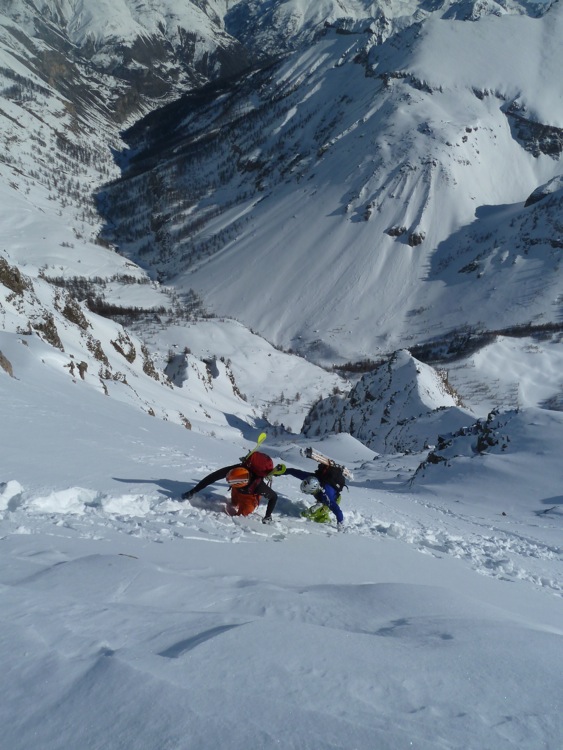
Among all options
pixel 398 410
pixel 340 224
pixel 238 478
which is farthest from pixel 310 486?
pixel 340 224

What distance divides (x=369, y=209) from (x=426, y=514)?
97.0 meters

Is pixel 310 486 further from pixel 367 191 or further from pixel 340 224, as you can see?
pixel 367 191

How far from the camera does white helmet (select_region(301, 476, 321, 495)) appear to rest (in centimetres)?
730

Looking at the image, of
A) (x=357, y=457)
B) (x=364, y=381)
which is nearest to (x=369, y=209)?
(x=364, y=381)

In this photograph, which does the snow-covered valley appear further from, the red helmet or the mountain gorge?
the mountain gorge

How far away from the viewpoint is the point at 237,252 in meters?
106

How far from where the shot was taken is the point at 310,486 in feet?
24.1

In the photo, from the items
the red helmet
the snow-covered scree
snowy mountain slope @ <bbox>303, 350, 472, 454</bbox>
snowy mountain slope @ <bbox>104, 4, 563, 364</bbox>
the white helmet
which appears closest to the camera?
the snow-covered scree

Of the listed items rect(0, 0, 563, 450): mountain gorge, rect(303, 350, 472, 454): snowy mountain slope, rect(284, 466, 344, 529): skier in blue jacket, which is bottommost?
rect(284, 466, 344, 529): skier in blue jacket

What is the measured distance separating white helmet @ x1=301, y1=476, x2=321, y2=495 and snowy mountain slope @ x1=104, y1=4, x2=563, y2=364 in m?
73.5

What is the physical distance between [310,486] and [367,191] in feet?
347

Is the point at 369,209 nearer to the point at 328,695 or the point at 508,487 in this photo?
the point at 508,487

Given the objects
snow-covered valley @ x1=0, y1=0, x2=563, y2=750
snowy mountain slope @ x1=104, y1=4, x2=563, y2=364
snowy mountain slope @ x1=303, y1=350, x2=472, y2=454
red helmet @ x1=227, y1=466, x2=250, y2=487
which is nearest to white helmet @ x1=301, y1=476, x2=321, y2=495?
snow-covered valley @ x1=0, y1=0, x2=563, y2=750

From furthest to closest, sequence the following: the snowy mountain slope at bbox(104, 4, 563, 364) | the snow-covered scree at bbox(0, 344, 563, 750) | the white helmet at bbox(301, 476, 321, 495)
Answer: the snowy mountain slope at bbox(104, 4, 563, 364)
the white helmet at bbox(301, 476, 321, 495)
the snow-covered scree at bbox(0, 344, 563, 750)
